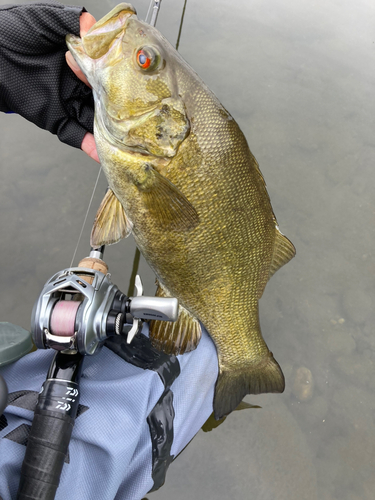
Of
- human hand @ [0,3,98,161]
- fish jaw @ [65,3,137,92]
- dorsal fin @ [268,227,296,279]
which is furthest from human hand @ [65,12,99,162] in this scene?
dorsal fin @ [268,227,296,279]

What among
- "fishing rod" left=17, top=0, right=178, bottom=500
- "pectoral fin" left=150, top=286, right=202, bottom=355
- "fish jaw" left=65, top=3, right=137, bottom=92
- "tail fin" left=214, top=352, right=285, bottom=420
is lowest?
"tail fin" left=214, top=352, right=285, bottom=420

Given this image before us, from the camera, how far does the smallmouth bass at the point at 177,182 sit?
91cm

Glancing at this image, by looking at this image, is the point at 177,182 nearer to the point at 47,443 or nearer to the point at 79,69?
the point at 79,69

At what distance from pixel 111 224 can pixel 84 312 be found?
1.33 ft

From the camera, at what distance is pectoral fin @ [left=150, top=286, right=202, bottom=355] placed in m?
1.17

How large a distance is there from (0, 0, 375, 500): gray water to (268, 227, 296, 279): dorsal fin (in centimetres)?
57

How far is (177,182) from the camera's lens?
0.96 meters

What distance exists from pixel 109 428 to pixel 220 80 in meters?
2.17

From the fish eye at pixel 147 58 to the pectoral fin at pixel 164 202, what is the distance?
0.27 m

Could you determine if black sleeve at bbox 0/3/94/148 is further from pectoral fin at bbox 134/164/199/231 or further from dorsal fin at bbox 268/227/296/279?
dorsal fin at bbox 268/227/296/279

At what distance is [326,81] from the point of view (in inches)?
88.7

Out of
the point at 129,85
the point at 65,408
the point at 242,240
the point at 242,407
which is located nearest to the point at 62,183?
the point at 129,85

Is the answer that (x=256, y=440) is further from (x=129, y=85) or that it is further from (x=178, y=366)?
(x=129, y=85)

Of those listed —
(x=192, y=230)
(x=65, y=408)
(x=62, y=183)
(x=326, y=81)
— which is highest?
(x=326, y=81)
